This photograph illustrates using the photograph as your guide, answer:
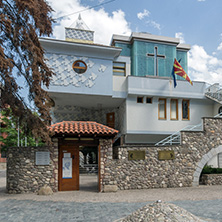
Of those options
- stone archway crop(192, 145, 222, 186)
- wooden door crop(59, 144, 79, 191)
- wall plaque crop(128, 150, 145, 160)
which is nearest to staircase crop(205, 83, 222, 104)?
stone archway crop(192, 145, 222, 186)

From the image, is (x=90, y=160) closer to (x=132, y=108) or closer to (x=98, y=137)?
(x=132, y=108)

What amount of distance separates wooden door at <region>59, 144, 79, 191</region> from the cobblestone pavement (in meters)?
0.58

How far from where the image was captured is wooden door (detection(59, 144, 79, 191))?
10883mm

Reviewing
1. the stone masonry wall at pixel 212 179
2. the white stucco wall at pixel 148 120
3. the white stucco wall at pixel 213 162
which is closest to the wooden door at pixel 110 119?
the white stucco wall at pixel 148 120

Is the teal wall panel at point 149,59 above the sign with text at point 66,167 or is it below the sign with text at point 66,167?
above

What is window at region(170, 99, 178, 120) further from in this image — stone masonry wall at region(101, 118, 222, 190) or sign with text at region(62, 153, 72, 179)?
sign with text at region(62, 153, 72, 179)

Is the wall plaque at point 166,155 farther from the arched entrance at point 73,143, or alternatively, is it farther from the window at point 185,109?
the window at point 185,109

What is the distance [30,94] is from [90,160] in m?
14.8

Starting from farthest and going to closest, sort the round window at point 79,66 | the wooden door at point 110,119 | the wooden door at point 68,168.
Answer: the wooden door at point 110,119 → the round window at point 79,66 → the wooden door at point 68,168

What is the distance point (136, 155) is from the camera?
11688 millimetres

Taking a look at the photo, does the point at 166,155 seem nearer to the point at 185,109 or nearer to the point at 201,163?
the point at 201,163

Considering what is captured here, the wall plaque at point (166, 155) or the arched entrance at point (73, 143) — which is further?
the wall plaque at point (166, 155)

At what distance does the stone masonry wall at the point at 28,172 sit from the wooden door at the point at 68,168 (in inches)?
12.9

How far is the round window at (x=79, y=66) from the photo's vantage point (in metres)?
16.3
